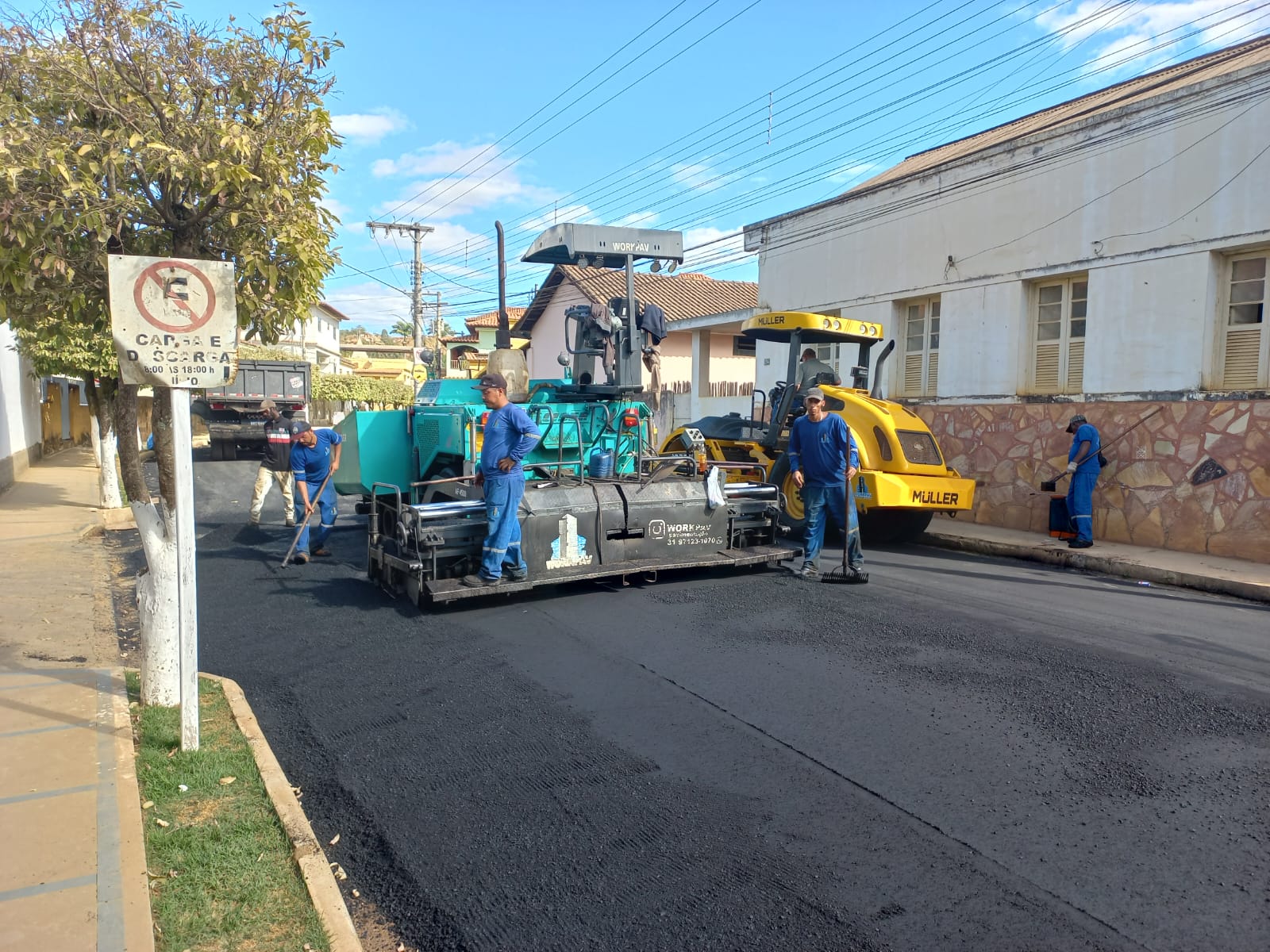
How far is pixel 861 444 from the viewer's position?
10078 millimetres

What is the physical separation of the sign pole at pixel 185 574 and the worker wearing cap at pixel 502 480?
2.66m

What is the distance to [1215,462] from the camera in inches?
395

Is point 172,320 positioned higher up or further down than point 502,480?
higher up

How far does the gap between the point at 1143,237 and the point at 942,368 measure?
3.35 metres

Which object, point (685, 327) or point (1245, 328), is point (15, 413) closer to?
point (685, 327)

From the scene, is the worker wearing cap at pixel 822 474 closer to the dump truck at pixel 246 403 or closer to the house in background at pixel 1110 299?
the house in background at pixel 1110 299

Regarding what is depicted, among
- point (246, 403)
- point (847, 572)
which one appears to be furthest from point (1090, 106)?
point (246, 403)

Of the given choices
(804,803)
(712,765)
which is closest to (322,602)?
(712,765)

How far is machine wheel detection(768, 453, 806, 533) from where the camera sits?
10336 millimetres

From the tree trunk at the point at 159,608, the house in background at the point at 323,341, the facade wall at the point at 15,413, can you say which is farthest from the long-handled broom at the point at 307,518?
the house in background at the point at 323,341

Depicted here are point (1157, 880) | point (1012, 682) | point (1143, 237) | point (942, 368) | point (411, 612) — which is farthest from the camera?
point (942, 368)

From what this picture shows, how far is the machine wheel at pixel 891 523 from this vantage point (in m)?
10.8

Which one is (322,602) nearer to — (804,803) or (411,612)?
(411,612)

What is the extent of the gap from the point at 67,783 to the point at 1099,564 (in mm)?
9338
